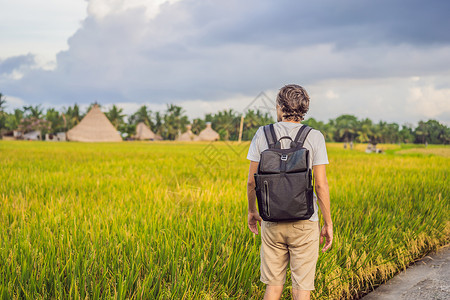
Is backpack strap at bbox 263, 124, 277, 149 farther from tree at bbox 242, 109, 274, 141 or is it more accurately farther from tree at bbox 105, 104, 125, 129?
tree at bbox 105, 104, 125, 129

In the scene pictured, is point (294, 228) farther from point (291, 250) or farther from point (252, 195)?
point (252, 195)

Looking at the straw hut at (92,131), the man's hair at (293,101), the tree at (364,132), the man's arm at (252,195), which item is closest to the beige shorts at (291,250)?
the man's arm at (252,195)

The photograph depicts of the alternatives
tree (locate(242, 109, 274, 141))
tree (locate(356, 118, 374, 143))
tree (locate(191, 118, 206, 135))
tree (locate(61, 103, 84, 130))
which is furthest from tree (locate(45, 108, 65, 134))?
tree (locate(242, 109, 274, 141))

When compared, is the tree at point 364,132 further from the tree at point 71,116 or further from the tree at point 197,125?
the tree at point 71,116

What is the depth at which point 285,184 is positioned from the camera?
1.76 meters

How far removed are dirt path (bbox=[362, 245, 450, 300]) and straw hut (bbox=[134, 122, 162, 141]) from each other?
2391 inches

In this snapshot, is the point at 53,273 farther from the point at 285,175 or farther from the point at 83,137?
the point at 83,137

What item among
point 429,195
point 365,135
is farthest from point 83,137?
point 429,195

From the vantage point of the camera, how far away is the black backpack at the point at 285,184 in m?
1.76

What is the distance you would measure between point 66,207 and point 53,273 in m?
2.14

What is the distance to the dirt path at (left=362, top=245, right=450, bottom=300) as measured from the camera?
280 centimetres

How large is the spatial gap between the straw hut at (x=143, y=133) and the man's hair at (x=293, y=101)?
61.8 metres

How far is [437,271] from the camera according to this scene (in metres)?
3.30

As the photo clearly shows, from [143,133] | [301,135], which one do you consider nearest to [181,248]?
[301,135]
